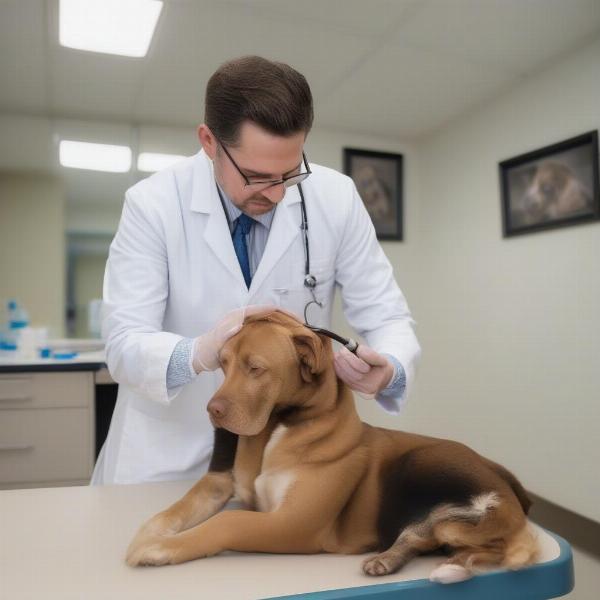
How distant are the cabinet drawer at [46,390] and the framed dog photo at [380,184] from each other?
2434 mm

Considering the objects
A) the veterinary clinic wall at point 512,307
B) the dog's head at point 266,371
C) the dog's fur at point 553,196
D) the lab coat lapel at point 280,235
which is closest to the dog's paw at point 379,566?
the dog's head at point 266,371

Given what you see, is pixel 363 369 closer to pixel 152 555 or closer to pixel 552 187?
pixel 152 555

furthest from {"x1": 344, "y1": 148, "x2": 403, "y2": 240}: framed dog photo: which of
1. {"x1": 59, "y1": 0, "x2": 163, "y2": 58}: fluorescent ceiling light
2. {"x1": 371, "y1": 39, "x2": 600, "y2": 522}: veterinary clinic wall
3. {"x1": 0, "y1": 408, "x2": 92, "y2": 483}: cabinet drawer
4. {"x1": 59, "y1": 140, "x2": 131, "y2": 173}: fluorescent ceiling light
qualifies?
{"x1": 0, "y1": 408, "x2": 92, "y2": 483}: cabinet drawer

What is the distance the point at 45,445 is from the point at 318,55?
244 centimetres

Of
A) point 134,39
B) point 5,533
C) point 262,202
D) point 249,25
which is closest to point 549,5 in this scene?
point 249,25

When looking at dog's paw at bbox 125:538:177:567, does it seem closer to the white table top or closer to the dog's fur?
the white table top

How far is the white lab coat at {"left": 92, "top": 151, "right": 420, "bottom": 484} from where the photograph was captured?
1.29 m

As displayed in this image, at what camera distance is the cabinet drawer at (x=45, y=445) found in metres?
2.90

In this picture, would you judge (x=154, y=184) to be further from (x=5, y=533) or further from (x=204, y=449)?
(x=5, y=533)

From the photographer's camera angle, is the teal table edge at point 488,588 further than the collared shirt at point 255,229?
No

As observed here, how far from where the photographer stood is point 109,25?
2.89 m

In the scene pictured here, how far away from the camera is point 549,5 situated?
2805mm

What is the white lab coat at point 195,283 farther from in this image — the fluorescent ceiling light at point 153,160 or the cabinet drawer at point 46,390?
the fluorescent ceiling light at point 153,160

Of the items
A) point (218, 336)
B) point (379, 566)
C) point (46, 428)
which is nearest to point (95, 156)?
point (46, 428)
